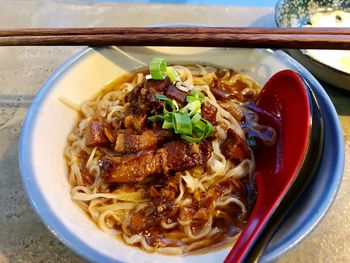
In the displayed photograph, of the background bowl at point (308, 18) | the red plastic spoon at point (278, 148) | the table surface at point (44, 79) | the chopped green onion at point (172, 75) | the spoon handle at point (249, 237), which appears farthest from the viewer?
the background bowl at point (308, 18)

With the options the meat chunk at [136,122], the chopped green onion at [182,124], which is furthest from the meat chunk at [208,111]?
the meat chunk at [136,122]

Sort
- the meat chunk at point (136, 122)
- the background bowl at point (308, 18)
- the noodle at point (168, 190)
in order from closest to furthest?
the noodle at point (168, 190) < the meat chunk at point (136, 122) < the background bowl at point (308, 18)

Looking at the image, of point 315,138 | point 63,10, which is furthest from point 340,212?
point 63,10

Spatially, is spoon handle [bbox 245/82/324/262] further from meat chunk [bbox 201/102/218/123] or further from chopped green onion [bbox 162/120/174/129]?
chopped green onion [bbox 162/120/174/129]

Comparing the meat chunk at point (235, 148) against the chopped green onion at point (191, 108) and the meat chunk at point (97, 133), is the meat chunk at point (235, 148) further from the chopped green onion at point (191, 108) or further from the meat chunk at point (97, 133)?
the meat chunk at point (97, 133)

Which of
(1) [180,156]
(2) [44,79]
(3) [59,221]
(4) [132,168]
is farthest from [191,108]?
(2) [44,79]

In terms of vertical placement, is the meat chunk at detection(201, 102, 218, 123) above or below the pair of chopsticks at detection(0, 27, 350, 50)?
below

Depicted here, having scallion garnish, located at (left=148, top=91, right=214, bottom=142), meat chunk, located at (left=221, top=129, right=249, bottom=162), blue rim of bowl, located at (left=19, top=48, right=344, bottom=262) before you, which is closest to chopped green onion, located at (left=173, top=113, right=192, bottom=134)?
scallion garnish, located at (left=148, top=91, right=214, bottom=142)
